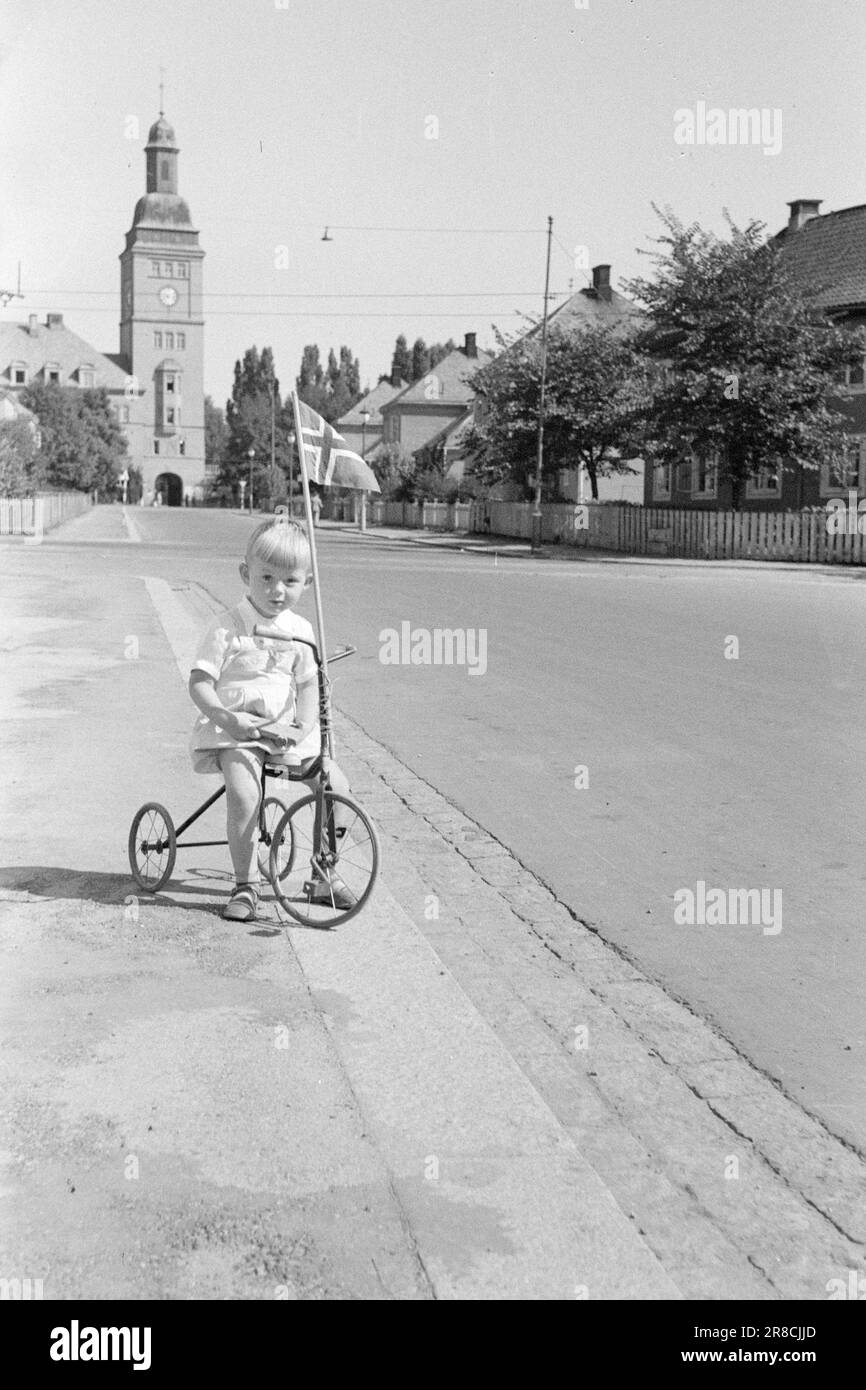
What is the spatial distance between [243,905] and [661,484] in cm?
4861

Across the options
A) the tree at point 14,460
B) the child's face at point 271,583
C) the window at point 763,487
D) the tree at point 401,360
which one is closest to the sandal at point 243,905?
the child's face at point 271,583

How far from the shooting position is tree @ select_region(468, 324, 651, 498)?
158ft

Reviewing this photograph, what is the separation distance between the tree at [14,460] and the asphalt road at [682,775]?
26199 mm

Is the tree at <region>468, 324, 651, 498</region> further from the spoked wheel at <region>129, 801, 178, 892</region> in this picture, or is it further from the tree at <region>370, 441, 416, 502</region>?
the spoked wheel at <region>129, 801, 178, 892</region>

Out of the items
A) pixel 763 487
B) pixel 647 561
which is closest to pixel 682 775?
pixel 647 561

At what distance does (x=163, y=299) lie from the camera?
137750mm

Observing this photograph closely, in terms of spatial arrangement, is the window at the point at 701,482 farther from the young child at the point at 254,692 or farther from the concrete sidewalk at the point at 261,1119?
the concrete sidewalk at the point at 261,1119

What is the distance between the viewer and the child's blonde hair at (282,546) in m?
5.23

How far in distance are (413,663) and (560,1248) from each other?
10621 mm

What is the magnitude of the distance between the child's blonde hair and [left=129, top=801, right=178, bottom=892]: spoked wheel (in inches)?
40.2

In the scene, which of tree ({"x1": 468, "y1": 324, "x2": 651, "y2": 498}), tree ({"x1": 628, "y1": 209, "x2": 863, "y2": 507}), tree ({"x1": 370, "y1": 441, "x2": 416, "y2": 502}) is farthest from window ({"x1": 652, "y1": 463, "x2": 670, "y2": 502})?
tree ({"x1": 370, "y1": 441, "x2": 416, "y2": 502})

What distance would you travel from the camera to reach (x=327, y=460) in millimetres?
5418
